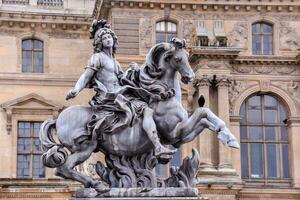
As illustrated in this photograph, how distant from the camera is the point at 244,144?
3891cm

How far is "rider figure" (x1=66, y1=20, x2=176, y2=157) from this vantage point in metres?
9.20

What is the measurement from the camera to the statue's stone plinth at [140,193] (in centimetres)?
907

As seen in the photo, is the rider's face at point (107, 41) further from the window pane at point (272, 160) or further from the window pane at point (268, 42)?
the window pane at point (268, 42)

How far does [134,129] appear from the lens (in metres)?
9.39

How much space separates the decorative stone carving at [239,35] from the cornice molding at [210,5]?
0.76m

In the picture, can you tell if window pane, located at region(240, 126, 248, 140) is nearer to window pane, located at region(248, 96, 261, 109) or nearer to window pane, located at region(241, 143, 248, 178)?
window pane, located at region(241, 143, 248, 178)

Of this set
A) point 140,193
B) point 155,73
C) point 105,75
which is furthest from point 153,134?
point 105,75

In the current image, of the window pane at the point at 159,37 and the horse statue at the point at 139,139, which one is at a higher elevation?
the window pane at the point at 159,37

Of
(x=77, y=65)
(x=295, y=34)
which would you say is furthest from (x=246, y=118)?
(x=77, y=65)

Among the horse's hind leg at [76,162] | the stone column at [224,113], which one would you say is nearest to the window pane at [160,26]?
the stone column at [224,113]

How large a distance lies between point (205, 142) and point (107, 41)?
27920mm

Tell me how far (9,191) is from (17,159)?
19.9 feet

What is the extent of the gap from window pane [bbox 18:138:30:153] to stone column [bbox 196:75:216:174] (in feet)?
28.7

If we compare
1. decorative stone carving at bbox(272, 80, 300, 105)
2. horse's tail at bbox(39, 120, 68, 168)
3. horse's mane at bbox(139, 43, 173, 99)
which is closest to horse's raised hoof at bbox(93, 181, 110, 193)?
horse's tail at bbox(39, 120, 68, 168)
